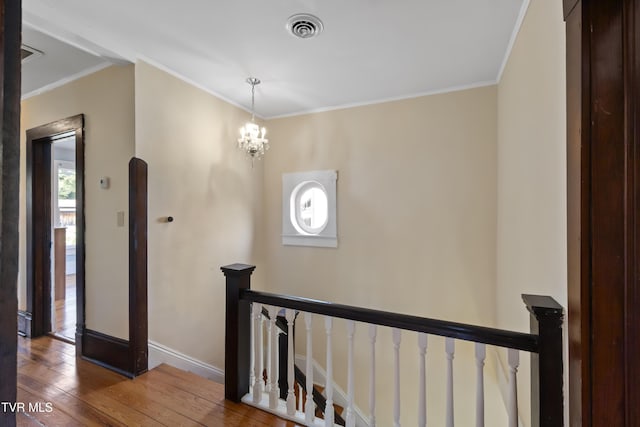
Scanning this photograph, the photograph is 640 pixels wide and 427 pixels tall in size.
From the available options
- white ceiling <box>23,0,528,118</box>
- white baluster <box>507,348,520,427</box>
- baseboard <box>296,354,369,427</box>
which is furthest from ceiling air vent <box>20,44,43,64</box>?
baseboard <box>296,354,369,427</box>

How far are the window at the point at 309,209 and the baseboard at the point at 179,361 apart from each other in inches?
62.9

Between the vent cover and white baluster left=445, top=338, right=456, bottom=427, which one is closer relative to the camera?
white baluster left=445, top=338, right=456, bottom=427

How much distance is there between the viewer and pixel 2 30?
1.72ft

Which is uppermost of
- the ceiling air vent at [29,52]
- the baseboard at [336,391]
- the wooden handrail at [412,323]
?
the ceiling air vent at [29,52]

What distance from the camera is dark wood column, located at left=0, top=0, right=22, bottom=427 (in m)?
0.54

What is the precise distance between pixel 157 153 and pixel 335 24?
173 cm

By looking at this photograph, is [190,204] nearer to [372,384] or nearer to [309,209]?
[309,209]

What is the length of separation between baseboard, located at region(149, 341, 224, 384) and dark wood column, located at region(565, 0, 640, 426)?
266cm

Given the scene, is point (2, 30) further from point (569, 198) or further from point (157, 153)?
point (157, 153)

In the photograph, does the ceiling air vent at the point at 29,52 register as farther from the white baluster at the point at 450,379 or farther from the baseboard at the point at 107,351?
the white baluster at the point at 450,379

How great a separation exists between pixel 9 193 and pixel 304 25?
191 centimetres

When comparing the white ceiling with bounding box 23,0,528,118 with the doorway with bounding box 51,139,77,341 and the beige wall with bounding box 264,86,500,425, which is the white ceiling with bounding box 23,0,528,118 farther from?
the doorway with bounding box 51,139,77,341

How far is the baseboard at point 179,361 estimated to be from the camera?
2395 mm

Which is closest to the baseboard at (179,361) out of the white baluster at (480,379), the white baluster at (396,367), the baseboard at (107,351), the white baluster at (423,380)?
the baseboard at (107,351)
